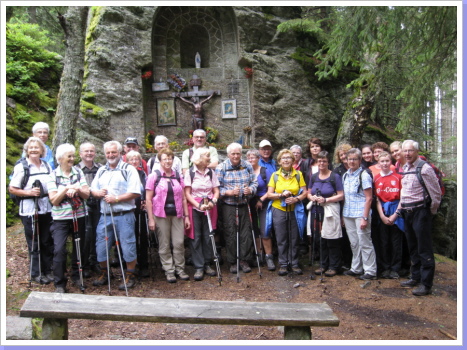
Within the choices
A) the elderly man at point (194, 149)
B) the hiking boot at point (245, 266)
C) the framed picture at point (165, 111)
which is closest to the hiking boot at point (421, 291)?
the hiking boot at point (245, 266)

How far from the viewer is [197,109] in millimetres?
11578

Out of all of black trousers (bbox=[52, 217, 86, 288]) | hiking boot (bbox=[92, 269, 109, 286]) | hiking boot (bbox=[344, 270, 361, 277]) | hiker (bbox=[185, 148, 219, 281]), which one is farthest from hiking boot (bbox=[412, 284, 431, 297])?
black trousers (bbox=[52, 217, 86, 288])

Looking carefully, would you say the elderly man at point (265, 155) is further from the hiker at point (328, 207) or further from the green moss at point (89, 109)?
the green moss at point (89, 109)

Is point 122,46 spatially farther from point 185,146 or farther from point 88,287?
point 88,287

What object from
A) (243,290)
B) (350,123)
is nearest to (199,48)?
(350,123)

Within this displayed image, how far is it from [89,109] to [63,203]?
5066mm

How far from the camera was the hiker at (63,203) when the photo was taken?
5.32 m

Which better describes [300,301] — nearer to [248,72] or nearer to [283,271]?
[283,271]

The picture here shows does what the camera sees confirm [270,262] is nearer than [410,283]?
No

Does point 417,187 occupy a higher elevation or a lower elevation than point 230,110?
lower

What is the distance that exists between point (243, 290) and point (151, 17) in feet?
27.1

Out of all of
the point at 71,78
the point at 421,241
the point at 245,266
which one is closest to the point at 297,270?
the point at 245,266

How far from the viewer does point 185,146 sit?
36.9 feet

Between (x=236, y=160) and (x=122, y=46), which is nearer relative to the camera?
(x=236, y=160)
